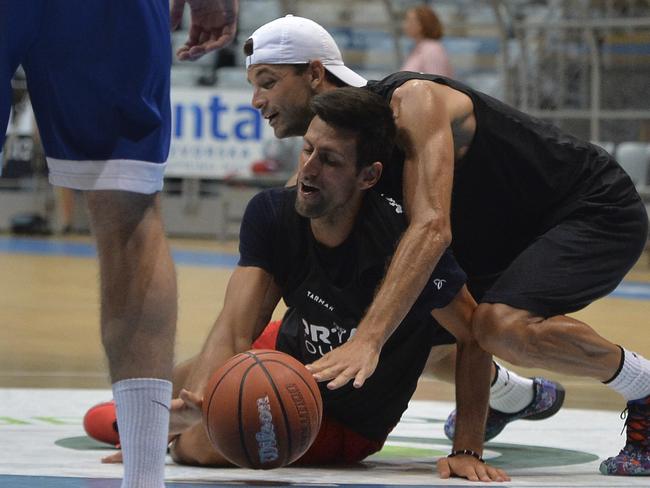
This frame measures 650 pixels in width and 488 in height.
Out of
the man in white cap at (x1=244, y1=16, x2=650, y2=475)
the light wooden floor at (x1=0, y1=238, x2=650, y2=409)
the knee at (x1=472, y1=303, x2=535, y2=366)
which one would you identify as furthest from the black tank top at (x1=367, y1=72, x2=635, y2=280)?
the light wooden floor at (x1=0, y1=238, x2=650, y2=409)

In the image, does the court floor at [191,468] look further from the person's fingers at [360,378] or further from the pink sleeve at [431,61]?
the pink sleeve at [431,61]

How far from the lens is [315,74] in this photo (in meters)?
3.64

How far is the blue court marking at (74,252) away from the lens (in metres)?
11.1

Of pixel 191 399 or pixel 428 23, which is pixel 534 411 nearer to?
pixel 191 399

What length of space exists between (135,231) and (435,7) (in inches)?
469

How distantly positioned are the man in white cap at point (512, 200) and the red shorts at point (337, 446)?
41 centimetres

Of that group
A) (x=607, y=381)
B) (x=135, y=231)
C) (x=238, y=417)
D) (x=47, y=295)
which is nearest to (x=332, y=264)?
(x=238, y=417)

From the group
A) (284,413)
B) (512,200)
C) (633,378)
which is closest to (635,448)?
(633,378)

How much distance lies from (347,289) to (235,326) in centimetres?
31

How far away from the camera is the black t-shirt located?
3.32m

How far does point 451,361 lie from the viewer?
405 cm

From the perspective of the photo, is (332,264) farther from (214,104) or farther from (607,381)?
(214,104)

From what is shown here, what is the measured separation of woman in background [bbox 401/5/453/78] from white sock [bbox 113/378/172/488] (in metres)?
8.13

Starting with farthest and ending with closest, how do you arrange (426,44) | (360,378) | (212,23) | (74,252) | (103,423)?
(74,252), (426,44), (103,423), (360,378), (212,23)
